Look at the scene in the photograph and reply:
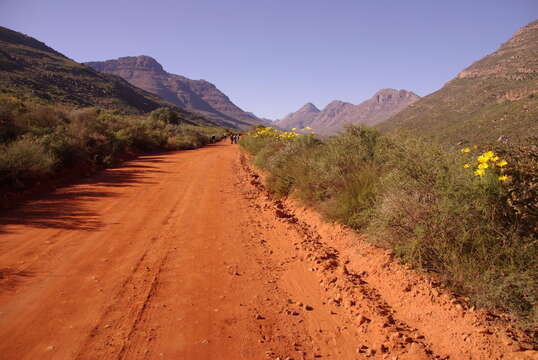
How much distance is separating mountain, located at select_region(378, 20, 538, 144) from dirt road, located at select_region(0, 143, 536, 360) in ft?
36.1

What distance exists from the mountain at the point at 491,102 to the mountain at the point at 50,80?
1595 inches

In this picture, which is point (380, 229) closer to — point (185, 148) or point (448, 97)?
point (185, 148)

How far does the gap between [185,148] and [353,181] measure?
2466cm

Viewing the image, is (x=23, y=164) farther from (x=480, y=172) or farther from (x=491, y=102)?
(x=491, y=102)

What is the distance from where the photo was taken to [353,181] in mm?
6215

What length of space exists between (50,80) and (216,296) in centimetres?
5825

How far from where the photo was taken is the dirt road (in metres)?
3.04

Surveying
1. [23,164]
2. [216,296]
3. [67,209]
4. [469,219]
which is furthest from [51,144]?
[469,219]

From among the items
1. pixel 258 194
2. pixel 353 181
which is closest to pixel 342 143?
pixel 353 181

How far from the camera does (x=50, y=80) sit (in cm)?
4950

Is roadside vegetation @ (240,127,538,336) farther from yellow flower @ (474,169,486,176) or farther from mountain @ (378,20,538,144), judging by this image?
mountain @ (378,20,538,144)

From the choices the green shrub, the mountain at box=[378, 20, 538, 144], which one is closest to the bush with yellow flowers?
the green shrub

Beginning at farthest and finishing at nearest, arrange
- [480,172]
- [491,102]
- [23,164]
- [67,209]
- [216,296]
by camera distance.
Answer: [491,102], [23,164], [67,209], [216,296], [480,172]

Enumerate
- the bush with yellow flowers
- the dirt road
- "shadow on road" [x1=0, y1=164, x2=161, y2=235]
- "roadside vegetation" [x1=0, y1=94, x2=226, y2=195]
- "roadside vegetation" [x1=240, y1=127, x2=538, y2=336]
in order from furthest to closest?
"roadside vegetation" [x1=0, y1=94, x2=226, y2=195] → "shadow on road" [x1=0, y1=164, x2=161, y2=235] → the bush with yellow flowers → "roadside vegetation" [x1=240, y1=127, x2=538, y2=336] → the dirt road
